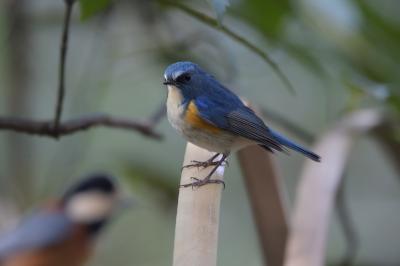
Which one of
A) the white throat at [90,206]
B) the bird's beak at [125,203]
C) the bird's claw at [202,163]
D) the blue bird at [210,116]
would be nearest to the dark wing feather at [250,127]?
the blue bird at [210,116]

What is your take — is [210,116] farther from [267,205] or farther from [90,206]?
[90,206]

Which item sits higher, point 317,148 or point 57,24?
point 57,24

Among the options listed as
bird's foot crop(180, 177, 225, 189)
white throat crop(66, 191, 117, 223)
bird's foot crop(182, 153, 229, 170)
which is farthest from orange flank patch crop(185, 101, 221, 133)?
white throat crop(66, 191, 117, 223)

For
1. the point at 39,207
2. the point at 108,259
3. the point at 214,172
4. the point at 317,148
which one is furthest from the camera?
the point at 108,259

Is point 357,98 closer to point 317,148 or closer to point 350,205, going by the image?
point 317,148

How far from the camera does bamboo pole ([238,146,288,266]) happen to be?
1.20 meters

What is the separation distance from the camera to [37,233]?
2500 mm

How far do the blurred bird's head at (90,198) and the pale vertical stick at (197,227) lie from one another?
187 cm

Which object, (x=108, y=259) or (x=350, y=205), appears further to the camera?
(x=108, y=259)

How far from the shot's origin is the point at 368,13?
4.86 feet

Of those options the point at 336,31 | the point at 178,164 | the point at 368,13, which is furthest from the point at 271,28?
the point at 178,164

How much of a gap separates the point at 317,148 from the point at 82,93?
1.01 meters

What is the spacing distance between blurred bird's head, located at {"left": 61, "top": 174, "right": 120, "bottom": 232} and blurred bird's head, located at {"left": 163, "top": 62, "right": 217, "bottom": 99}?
1528mm

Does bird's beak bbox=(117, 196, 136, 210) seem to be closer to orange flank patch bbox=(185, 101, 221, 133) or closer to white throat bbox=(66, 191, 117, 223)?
white throat bbox=(66, 191, 117, 223)
